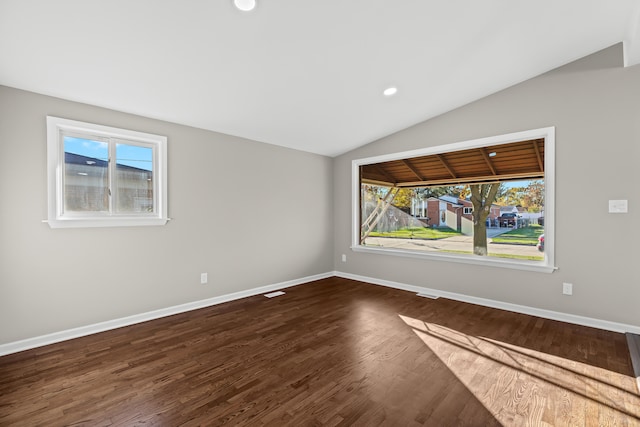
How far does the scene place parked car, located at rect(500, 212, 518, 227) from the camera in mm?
3784

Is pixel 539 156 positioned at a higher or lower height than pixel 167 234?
higher

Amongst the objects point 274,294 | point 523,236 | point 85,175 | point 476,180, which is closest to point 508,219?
point 523,236

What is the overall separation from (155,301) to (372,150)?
3.90 metres

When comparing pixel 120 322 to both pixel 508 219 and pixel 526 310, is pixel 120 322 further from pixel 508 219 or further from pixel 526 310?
pixel 508 219

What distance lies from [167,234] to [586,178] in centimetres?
477

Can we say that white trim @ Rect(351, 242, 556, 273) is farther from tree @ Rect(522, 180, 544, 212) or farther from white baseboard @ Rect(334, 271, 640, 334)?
tree @ Rect(522, 180, 544, 212)

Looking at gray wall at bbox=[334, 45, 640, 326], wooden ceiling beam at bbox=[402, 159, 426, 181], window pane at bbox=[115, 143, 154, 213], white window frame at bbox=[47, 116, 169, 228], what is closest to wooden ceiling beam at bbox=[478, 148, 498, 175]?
gray wall at bbox=[334, 45, 640, 326]

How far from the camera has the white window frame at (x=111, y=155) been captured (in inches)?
108

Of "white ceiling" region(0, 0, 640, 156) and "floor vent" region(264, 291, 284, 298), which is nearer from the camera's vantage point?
"white ceiling" region(0, 0, 640, 156)

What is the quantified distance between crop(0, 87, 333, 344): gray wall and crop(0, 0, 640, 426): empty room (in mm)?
23

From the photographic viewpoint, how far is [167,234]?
11.5 ft

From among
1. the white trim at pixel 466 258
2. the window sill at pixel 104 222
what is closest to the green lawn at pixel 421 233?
the white trim at pixel 466 258

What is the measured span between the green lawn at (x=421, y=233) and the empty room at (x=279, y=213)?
5cm

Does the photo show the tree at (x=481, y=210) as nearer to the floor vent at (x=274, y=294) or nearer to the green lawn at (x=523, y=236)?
the green lawn at (x=523, y=236)
